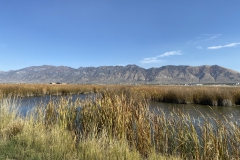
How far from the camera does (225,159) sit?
4031mm

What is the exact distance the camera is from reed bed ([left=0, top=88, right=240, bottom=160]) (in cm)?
402

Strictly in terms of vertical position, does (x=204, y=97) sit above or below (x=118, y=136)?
below

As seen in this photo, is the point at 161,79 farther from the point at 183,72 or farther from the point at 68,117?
the point at 68,117

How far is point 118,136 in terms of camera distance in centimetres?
539

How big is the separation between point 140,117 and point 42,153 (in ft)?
8.18

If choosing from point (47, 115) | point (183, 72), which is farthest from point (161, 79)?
point (47, 115)

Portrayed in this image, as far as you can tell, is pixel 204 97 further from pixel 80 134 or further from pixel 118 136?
pixel 80 134

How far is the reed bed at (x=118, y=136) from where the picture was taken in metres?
4.02

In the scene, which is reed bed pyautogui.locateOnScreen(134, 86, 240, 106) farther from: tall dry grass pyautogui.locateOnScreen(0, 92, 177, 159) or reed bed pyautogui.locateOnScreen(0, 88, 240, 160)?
tall dry grass pyautogui.locateOnScreen(0, 92, 177, 159)

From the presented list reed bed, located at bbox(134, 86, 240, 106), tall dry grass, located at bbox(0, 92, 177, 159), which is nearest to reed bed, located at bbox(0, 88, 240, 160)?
tall dry grass, located at bbox(0, 92, 177, 159)

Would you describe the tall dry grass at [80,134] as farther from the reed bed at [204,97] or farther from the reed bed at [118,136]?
the reed bed at [204,97]

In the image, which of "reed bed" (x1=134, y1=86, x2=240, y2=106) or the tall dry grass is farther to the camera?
"reed bed" (x1=134, y1=86, x2=240, y2=106)

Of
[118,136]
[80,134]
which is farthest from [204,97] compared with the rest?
[80,134]

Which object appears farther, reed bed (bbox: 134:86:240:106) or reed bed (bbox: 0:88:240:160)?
reed bed (bbox: 134:86:240:106)
